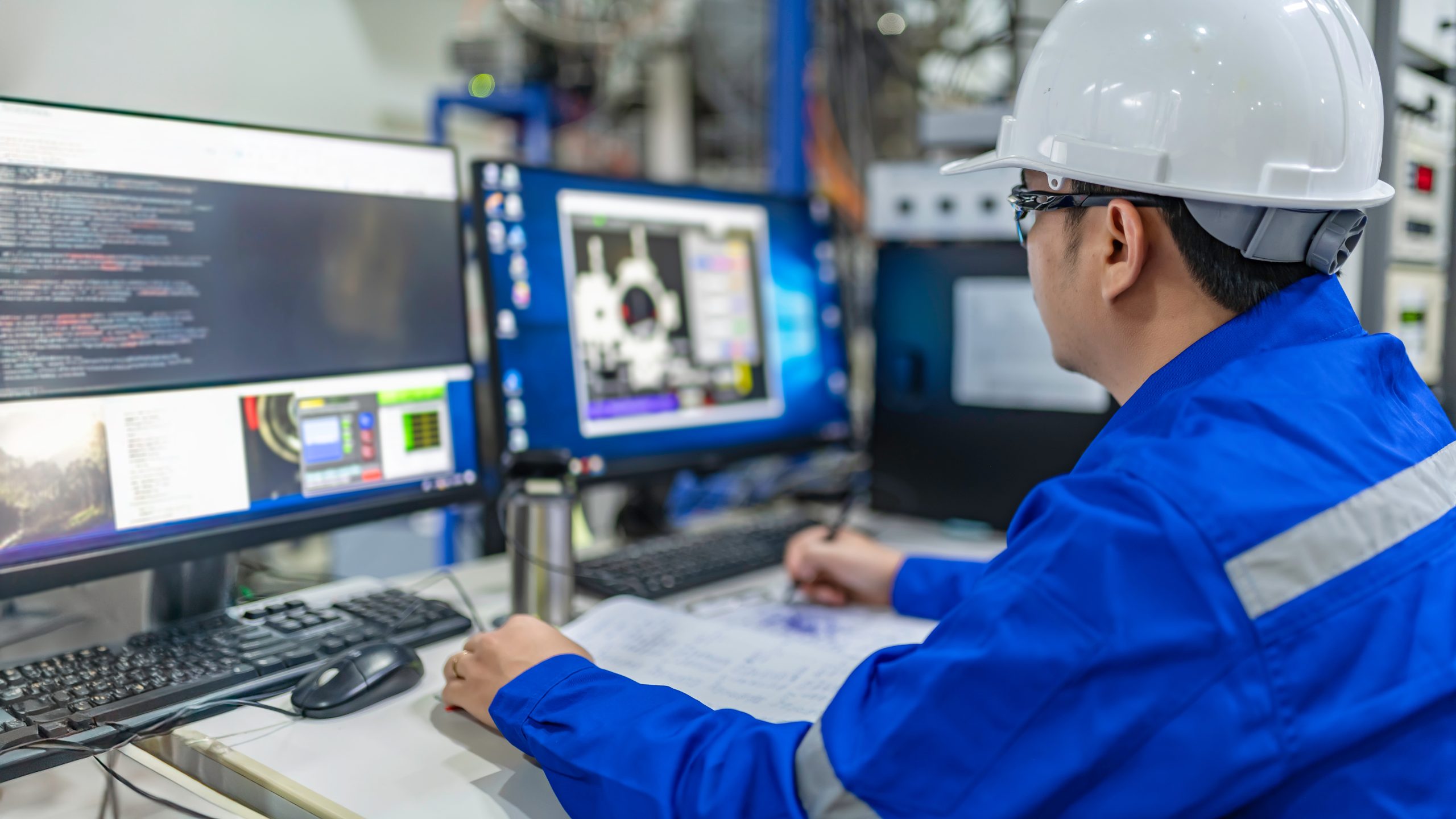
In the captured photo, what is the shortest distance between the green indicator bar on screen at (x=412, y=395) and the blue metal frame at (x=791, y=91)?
1.15m

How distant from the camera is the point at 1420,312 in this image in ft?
4.81

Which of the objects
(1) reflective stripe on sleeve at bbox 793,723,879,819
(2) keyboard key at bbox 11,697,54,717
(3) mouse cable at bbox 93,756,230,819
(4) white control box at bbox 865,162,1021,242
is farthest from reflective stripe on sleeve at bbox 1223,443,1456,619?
(4) white control box at bbox 865,162,1021,242

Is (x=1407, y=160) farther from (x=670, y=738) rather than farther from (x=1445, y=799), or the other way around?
(x=670, y=738)

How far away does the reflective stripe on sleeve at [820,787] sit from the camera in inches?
21.9

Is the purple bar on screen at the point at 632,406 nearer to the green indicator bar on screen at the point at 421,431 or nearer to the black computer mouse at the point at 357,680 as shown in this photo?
the green indicator bar on screen at the point at 421,431

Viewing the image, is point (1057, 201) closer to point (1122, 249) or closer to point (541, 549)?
point (1122, 249)

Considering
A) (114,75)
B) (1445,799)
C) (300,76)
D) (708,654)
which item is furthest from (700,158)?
(1445,799)

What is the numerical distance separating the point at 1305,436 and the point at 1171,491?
0.37ft

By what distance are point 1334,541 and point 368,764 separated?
0.66m

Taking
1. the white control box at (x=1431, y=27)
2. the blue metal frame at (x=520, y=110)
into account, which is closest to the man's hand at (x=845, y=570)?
the white control box at (x=1431, y=27)

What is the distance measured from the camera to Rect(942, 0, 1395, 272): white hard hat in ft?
2.17

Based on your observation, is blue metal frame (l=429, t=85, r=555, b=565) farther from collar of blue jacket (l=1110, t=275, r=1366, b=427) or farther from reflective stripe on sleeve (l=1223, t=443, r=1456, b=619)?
reflective stripe on sleeve (l=1223, t=443, r=1456, b=619)

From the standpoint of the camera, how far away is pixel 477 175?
1.18 metres

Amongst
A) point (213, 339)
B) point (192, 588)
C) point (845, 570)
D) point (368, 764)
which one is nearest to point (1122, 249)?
point (845, 570)
